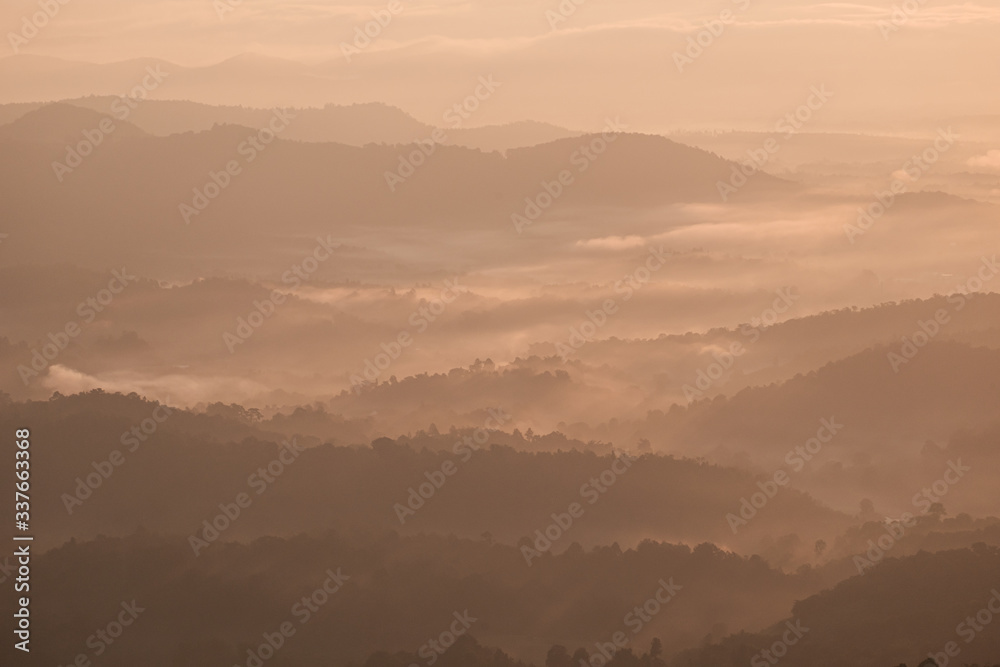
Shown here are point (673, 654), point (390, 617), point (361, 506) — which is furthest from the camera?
point (361, 506)

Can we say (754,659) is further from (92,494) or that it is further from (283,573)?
(92,494)

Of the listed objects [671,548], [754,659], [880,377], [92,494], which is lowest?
[880,377]

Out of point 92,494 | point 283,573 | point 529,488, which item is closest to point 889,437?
point 529,488

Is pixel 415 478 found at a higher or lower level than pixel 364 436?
higher

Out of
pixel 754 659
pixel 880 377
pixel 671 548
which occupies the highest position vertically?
pixel 754 659

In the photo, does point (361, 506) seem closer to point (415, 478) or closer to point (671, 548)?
point (415, 478)

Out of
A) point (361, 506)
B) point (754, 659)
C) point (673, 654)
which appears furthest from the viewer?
point (361, 506)

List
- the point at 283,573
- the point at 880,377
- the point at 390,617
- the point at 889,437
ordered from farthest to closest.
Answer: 1. the point at 880,377
2. the point at 889,437
3. the point at 283,573
4. the point at 390,617

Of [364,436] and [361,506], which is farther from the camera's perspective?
[364,436]

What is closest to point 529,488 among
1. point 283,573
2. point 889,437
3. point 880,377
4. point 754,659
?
point 283,573
